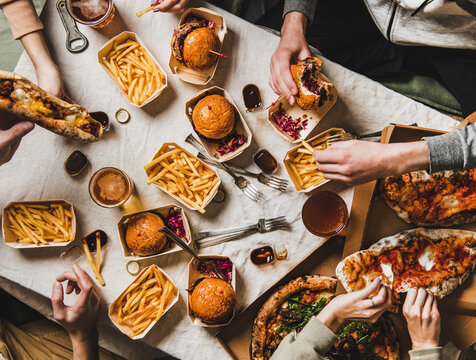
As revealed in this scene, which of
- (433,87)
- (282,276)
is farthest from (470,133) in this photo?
(282,276)

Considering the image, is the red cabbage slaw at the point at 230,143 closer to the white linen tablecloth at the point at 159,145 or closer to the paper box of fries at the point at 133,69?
the white linen tablecloth at the point at 159,145

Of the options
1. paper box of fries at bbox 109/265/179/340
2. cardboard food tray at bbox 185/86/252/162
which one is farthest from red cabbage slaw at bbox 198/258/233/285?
cardboard food tray at bbox 185/86/252/162

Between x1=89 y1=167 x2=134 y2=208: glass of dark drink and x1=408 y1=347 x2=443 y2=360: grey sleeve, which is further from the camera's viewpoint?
x1=89 y1=167 x2=134 y2=208: glass of dark drink

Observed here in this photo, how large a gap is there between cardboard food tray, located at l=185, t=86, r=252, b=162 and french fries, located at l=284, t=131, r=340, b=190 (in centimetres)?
32

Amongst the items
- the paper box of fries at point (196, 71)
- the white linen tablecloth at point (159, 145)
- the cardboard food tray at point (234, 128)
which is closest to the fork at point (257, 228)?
the white linen tablecloth at point (159, 145)

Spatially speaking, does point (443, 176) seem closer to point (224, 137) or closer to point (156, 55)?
point (224, 137)

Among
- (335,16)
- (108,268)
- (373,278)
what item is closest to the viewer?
(373,278)

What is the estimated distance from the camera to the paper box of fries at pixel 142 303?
2287 mm

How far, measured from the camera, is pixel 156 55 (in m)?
2.50

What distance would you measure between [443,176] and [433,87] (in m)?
0.85

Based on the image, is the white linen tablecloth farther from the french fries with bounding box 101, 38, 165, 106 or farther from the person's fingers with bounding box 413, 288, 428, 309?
the person's fingers with bounding box 413, 288, 428, 309

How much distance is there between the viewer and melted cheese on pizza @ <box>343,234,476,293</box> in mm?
2236

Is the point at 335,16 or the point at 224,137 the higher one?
the point at 335,16

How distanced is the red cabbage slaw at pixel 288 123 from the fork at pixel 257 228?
0.59 meters
